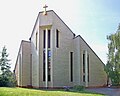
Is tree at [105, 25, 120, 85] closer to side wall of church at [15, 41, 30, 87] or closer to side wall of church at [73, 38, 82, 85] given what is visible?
side wall of church at [73, 38, 82, 85]

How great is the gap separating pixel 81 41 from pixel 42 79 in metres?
7.38

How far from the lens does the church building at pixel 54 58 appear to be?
1268 inches

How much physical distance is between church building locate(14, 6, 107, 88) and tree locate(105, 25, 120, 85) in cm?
351

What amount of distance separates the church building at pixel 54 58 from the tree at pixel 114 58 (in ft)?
11.5

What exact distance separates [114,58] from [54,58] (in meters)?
7.31

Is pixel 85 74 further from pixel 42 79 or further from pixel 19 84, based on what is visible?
pixel 19 84

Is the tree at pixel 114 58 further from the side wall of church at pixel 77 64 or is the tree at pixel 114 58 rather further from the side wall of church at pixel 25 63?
the side wall of church at pixel 25 63

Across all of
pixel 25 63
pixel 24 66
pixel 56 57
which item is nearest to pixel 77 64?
pixel 56 57

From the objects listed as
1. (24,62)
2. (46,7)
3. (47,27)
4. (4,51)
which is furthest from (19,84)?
(46,7)

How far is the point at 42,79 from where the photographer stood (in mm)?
32406

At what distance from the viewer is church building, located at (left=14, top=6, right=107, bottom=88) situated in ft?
106

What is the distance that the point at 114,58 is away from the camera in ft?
105

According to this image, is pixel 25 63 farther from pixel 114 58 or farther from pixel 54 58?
pixel 114 58

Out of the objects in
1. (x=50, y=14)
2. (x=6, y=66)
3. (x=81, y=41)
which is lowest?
(x=6, y=66)
